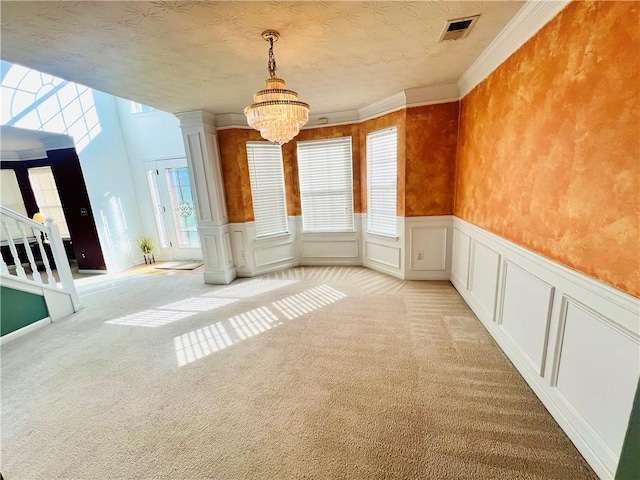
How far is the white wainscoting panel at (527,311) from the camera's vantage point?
1684 mm

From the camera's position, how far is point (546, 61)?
5.27ft

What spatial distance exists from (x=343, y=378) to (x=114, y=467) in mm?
1428

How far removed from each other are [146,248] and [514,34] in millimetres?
6489

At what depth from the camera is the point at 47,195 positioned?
550 cm

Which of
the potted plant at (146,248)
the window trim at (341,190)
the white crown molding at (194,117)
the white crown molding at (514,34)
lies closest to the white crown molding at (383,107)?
the window trim at (341,190)

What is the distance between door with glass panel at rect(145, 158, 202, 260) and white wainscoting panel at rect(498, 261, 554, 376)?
5359mm

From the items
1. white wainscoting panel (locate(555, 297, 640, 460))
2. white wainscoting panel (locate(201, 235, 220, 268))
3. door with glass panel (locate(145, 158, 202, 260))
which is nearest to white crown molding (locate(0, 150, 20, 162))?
door with glass panel (locate(145, 158, 202, 260))

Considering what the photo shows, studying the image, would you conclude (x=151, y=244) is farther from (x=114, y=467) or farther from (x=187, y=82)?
(x=114, y=467)

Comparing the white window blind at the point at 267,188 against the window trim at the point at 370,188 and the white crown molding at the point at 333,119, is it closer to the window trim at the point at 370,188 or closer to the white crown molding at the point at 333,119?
the white crown molding at the point at 333,119

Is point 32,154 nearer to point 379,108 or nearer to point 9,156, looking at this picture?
point 9,156

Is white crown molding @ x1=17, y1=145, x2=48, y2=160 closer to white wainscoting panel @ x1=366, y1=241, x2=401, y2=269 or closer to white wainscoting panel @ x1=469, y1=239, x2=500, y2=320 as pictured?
white wainscoting panel @ x1=366, y1=241, x2=401, y2=269

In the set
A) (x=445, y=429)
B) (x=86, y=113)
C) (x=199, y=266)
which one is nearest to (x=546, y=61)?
(x=445, y=429)

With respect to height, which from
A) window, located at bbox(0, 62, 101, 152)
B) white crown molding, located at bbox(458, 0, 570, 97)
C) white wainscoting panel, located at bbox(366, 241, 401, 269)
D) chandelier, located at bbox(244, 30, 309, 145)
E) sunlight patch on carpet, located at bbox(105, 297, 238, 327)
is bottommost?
sunlight patch on carpet, located at bbox(105, 297, 238, 327)

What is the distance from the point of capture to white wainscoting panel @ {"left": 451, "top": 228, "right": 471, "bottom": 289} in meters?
3.06
